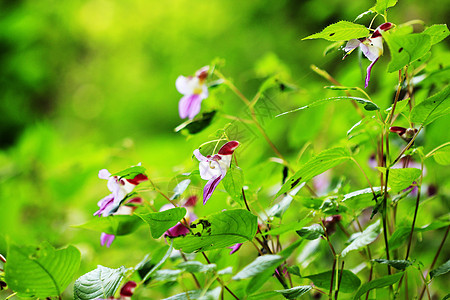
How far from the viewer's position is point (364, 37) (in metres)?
0.54

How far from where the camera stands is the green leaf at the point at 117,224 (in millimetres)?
635

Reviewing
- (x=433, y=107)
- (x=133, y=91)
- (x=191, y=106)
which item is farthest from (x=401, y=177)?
(x=133, y=91)

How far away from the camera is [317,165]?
1.71 ft

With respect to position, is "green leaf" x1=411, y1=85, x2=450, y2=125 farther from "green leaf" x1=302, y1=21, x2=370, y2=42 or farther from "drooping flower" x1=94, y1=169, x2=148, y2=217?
"drooping flower" x1=94, y1=169, x2=148, y2=217

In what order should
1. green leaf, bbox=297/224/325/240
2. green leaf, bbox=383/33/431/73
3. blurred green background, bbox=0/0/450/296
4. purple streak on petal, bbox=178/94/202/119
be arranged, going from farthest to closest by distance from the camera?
blurred green background, bbox=0/0/450/296, purple streak on petal, bbox=178/94/202/119, green leaf, bbox=297/224/325/240, green leaf, bbox=383/33/431/73

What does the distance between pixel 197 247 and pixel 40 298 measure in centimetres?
19

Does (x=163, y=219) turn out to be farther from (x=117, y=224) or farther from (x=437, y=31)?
(x=437, y=31)

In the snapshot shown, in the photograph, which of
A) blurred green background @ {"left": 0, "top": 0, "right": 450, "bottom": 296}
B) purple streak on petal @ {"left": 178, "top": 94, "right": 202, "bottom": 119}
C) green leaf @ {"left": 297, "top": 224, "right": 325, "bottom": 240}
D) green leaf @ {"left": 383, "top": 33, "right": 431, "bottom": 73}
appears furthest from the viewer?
blurred green background @ {"left": 0, "top": 0, "right": 450, "bottom": 296}

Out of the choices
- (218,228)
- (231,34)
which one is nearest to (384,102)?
(218,228)

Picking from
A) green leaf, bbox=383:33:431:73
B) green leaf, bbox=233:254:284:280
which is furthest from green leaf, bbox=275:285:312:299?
green leaf, bbox=383:33:431:73

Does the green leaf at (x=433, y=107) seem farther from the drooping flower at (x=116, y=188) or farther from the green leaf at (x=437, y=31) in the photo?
the drooping flower at (x=116, y=188)

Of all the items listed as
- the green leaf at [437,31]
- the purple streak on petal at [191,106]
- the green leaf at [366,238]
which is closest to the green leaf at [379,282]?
the green leaf at [366,238]

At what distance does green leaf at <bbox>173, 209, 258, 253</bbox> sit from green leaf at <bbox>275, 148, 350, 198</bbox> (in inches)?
2.1

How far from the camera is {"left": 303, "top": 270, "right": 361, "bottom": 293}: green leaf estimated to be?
0.60 m
